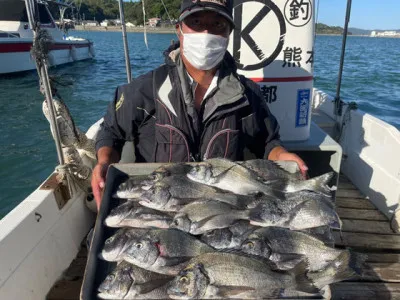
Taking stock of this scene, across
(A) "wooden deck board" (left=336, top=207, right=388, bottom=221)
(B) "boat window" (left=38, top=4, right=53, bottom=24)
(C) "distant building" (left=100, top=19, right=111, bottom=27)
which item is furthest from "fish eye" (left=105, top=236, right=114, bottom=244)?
(C) "distant building" (left=100, top=19, right=111, bottom=27)

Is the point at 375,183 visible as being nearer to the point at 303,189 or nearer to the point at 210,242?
the point at 303,189

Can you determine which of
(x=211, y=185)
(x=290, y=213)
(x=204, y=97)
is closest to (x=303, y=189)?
(x=290, y=213)

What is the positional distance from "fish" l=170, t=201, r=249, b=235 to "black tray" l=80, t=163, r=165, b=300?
1.17ft

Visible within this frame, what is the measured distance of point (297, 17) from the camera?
3.21m

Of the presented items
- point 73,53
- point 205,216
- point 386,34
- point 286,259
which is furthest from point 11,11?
point 386,34

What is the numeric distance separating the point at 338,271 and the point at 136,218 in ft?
3.23

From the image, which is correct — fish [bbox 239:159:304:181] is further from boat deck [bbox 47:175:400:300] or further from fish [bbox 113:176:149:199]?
boat deck [bbox 47:175:400:300]

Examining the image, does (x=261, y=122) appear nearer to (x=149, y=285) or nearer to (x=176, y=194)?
(x=176, y=194)

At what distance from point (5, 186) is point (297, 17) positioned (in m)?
5.43

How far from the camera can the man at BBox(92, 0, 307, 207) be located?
8.04ft

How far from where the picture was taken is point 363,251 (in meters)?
2.97

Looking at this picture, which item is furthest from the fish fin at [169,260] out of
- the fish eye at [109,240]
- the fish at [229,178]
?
the fish at [229,178]

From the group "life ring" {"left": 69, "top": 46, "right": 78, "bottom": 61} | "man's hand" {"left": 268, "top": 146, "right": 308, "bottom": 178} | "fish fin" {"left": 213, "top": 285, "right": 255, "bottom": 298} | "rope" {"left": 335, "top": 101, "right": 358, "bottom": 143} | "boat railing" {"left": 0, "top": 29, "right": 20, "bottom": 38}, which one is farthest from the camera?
"life ring" {"left": 69, "top": 46, "right": 78, "bottom": 61}

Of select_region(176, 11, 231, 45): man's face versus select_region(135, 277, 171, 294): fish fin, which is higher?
select_region(176, 11, 231, 45): man's face
